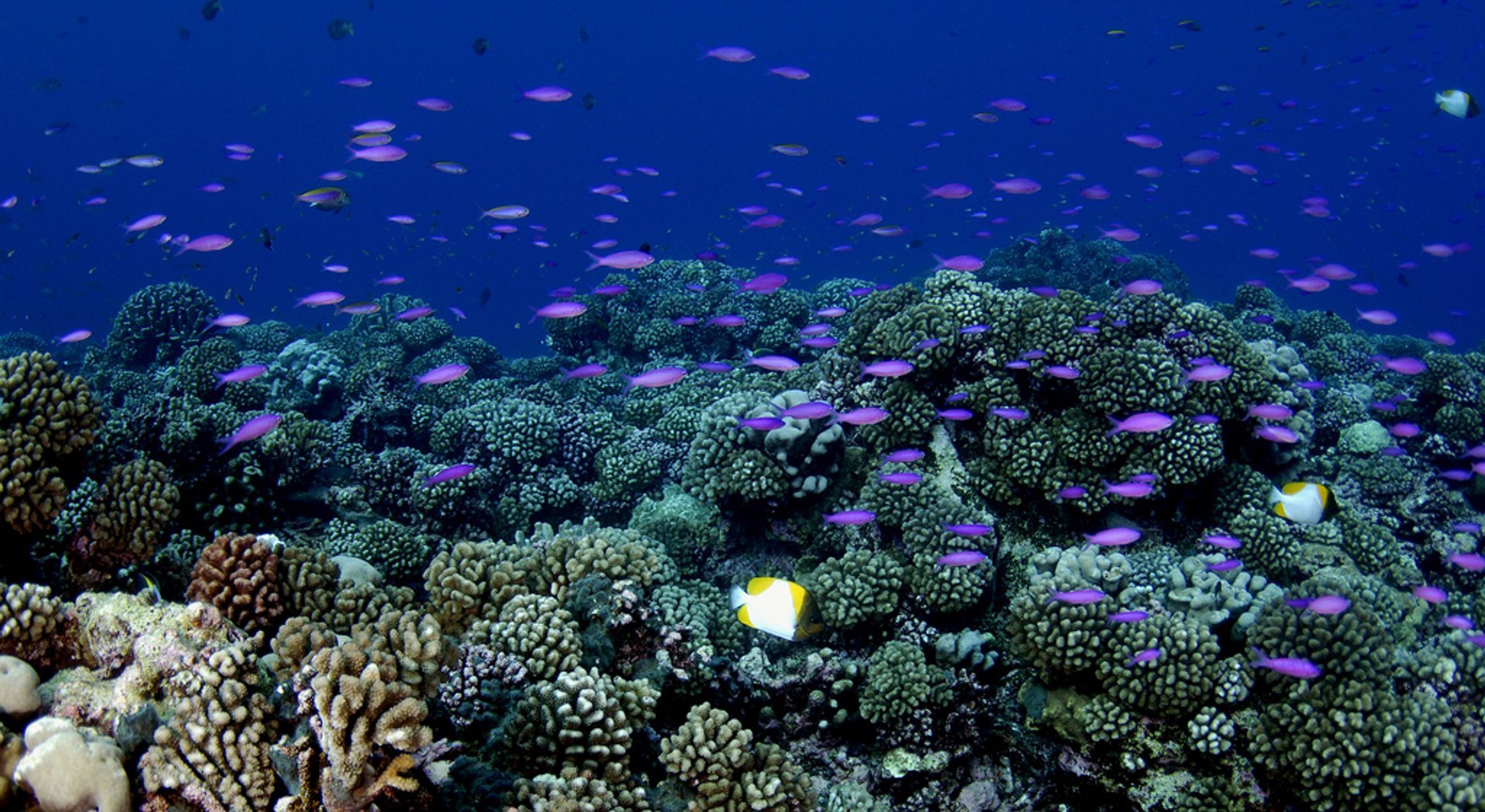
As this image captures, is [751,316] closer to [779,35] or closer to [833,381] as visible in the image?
[833,381]

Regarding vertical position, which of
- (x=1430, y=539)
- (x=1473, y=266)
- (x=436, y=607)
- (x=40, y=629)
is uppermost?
(x=40, y=629)

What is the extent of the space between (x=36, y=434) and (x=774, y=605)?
6483mm

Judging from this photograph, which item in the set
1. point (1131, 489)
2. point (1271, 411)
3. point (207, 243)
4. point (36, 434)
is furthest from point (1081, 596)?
point (207, 243)

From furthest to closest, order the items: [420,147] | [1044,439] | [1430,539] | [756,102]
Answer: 1. [756,102]
2. [420,147]
3. [1430,539]
4. [1044,439]

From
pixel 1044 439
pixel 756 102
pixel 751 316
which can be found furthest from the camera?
pixel 756 102

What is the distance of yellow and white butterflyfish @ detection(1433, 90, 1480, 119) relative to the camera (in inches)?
338

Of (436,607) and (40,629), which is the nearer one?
(40,629)

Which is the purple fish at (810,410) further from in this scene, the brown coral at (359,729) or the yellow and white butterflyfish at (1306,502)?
the brown coral at (359,729)

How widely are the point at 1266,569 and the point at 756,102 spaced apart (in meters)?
144

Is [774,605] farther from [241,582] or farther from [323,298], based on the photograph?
[323,298]

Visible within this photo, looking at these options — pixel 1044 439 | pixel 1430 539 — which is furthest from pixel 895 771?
pixel 1430 539

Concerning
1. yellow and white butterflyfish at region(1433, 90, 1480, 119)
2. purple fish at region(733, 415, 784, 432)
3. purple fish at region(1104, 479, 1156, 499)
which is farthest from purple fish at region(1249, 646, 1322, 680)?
yellow and white butterflyfish at region(1433, 90, 1480, 119)

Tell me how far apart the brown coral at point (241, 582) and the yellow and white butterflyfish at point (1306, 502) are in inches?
291

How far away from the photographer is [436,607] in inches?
194
